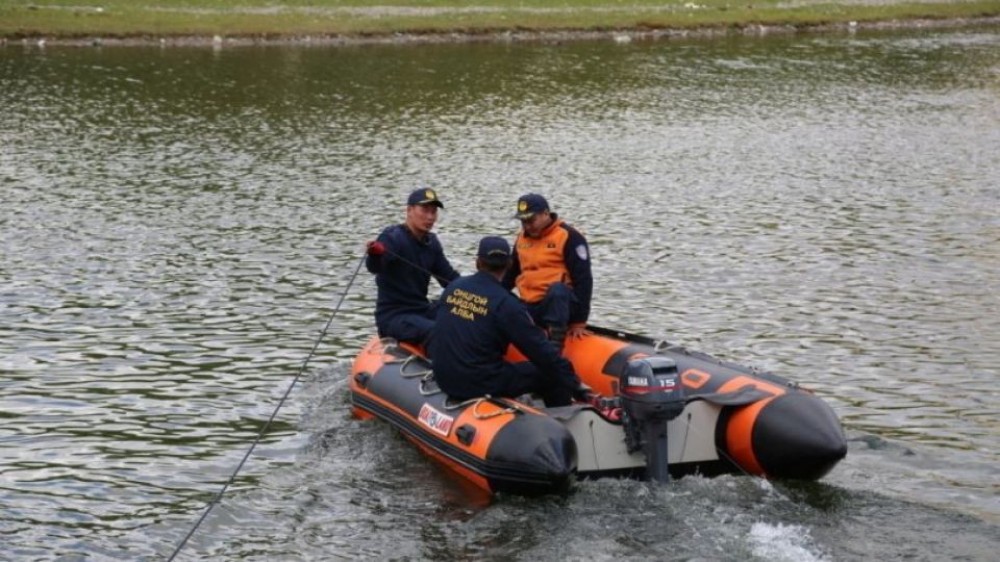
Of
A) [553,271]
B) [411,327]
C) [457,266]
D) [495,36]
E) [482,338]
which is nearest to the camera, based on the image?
[482,338]

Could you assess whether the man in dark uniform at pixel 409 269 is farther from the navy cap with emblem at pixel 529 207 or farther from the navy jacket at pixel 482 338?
the navy jacket at pixel 482 338

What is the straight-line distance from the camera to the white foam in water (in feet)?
38.1

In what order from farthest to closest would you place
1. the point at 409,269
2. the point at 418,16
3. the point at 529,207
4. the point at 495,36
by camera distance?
the point at 418,16 → the point at 495,36 → the point at 409,269 → the point at 529,207

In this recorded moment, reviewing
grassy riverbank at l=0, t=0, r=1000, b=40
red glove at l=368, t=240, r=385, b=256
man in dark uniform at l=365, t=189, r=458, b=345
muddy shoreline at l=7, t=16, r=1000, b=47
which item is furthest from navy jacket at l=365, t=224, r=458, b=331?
grassy riverbank at l=0, t=0, r=1000, b=40

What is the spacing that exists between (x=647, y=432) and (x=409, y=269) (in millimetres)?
4467

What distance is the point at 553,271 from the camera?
51.4ft

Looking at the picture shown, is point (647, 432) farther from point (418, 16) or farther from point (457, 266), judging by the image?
point (418, 16)

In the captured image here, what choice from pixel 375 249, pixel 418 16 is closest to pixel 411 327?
pixel 375 249

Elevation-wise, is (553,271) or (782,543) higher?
(553,271)

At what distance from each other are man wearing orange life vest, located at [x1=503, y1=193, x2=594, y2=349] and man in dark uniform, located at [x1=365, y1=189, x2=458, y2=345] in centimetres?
112

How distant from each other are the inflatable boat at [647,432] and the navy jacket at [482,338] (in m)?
0.24

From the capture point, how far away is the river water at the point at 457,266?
12.7 meters

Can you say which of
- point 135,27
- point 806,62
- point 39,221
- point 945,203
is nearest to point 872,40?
point 806,62

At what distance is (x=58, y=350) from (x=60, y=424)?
2.86m
